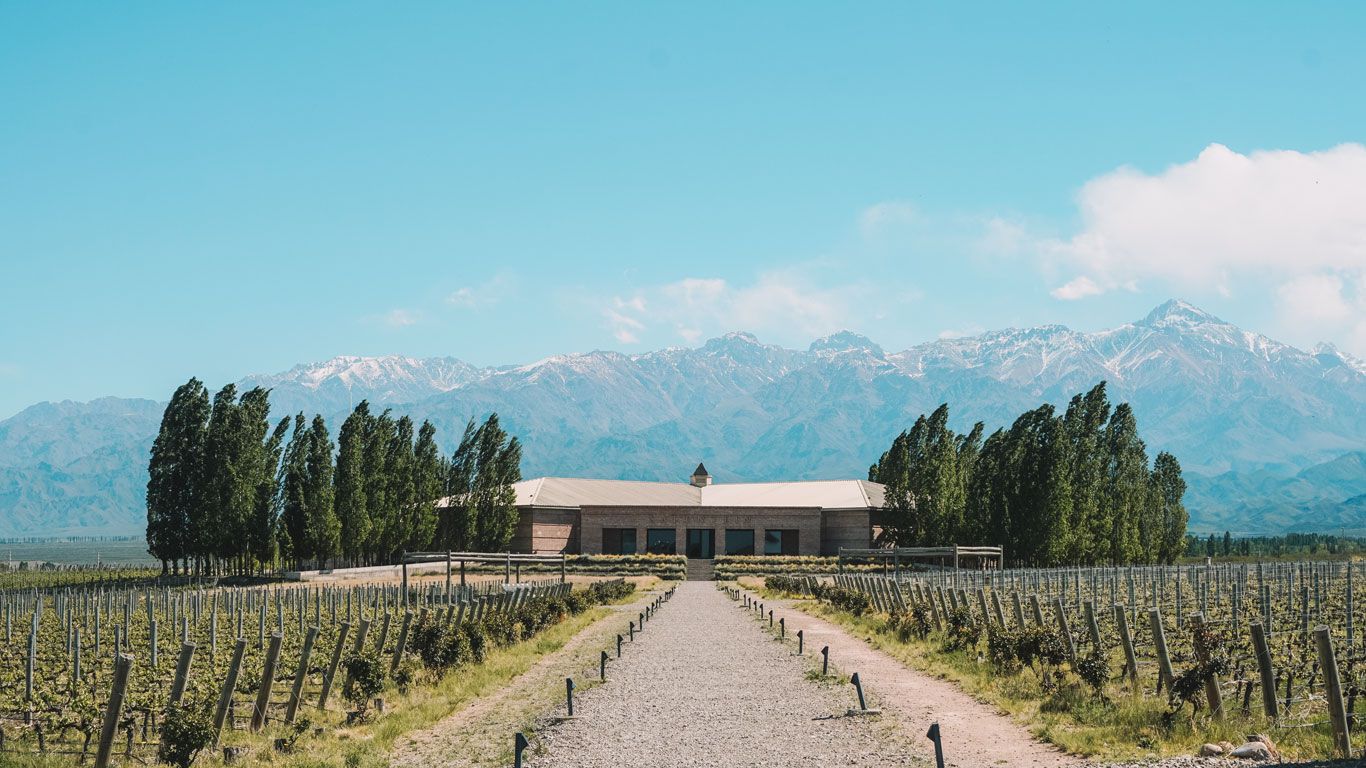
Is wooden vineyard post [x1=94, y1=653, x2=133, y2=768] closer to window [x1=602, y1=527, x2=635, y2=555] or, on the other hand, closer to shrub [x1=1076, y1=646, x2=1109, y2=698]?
shrub [x1=1076, y1=646, x2=1109, y2=698]

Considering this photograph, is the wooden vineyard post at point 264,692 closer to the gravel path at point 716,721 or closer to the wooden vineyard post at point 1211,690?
the gravel path at point 716,721

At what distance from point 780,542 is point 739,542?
3.16m

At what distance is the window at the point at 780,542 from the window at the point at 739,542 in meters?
1.21

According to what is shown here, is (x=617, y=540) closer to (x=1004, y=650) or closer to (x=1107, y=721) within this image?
(x=1004, y=650)

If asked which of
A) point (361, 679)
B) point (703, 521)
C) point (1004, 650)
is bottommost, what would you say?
point (361, 679)

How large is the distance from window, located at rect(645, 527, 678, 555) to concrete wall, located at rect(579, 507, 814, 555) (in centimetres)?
Answer: 28

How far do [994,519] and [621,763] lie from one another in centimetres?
5952

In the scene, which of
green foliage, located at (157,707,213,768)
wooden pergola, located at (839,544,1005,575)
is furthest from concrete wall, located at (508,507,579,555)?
green foliage, located at (157,707,213,768)

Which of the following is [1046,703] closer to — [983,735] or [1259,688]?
[983,735]

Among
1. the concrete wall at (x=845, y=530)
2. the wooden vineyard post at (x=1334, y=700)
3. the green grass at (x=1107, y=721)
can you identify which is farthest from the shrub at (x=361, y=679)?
the concrete wall at (x=845, y=530)

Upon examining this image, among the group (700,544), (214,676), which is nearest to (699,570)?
(700,544)

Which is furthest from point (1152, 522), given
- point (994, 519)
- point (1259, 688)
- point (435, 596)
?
point (1259, 688)

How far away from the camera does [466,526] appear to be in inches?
3191

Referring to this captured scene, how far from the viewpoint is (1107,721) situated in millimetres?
17141
